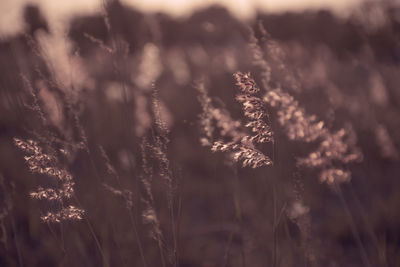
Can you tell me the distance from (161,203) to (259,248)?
97 cm

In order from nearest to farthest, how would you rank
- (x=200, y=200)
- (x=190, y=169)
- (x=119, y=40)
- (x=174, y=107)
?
(x=119, y=40) → (x=200, y=200) → (x=190, y=169) → (x=174, y=107)

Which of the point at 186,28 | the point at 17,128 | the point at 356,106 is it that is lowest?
the point at 356,106

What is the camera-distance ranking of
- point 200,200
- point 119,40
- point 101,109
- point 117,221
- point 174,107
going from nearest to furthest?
point 119,40 → point 117,221 → point 200,200 → point 101,109 → point 174,107

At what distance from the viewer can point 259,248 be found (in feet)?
8.29

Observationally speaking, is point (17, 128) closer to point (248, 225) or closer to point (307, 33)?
point (248, 225)

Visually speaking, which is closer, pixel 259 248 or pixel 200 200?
pixel 259 248

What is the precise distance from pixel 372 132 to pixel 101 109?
357 centimetres

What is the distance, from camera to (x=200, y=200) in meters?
3.44

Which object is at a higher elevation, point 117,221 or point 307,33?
point 307,33

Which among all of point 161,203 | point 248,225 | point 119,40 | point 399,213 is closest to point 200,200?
point 161,203

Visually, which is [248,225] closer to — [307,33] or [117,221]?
[117,221]

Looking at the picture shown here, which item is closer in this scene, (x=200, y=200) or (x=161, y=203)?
(x=161, y=203)

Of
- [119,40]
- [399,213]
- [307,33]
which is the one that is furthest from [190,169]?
[307,33]

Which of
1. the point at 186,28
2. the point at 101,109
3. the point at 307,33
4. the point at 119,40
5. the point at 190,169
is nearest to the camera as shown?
the point at 119,40
